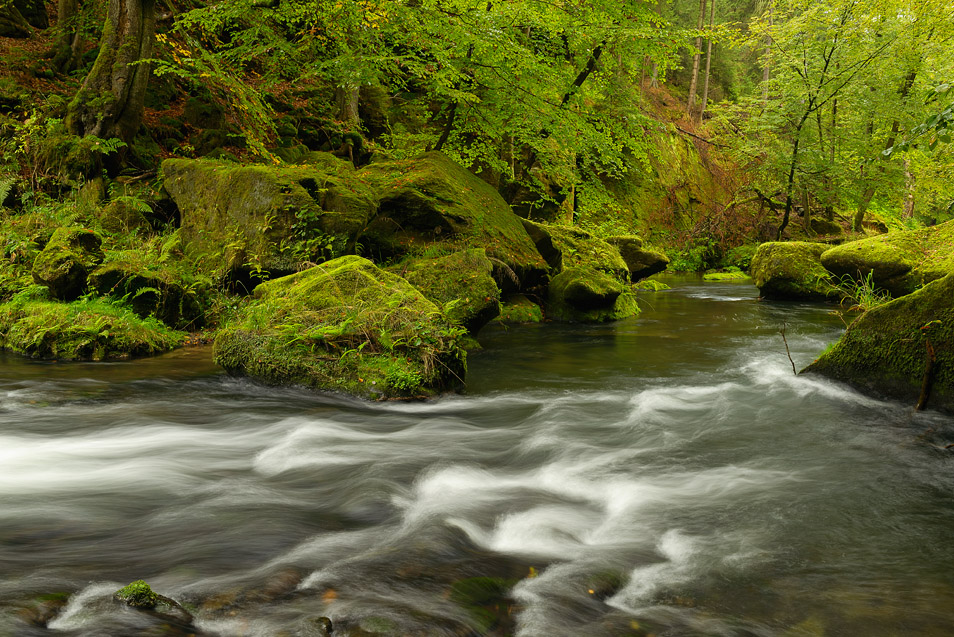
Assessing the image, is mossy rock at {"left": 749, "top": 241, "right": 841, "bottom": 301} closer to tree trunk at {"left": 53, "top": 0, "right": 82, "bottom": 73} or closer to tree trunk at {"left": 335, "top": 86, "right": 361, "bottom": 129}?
tree trunk at {"left": 335, "top": 86, "right": 361, "bottom": 129}

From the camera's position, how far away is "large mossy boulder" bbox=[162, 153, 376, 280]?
8.33 m

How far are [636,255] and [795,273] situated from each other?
3.76 meters

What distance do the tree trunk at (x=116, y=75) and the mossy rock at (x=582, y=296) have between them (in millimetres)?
7899

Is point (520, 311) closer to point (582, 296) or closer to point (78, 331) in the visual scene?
point (582, 296)

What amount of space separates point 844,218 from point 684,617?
26.5 m

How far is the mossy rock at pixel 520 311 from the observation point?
35.4 ft

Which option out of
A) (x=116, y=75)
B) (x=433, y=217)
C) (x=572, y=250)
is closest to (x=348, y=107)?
(x=116, y=75)

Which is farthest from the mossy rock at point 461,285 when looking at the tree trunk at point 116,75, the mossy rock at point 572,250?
the tree trunk at point 116,75

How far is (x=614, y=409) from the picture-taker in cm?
627

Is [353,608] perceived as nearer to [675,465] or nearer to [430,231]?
[675,465]

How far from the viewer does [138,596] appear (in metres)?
2.33

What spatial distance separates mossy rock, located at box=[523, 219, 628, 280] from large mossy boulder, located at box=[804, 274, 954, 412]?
6.08 metres

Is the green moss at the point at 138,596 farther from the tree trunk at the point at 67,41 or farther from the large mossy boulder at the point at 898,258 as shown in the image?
the tree trunk at the point at 67,41

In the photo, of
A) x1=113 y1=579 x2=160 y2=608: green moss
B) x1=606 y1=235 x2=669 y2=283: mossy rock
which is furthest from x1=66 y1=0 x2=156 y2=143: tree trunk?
x1=606 y1=235 x2=669 y2=283: mossy rock
